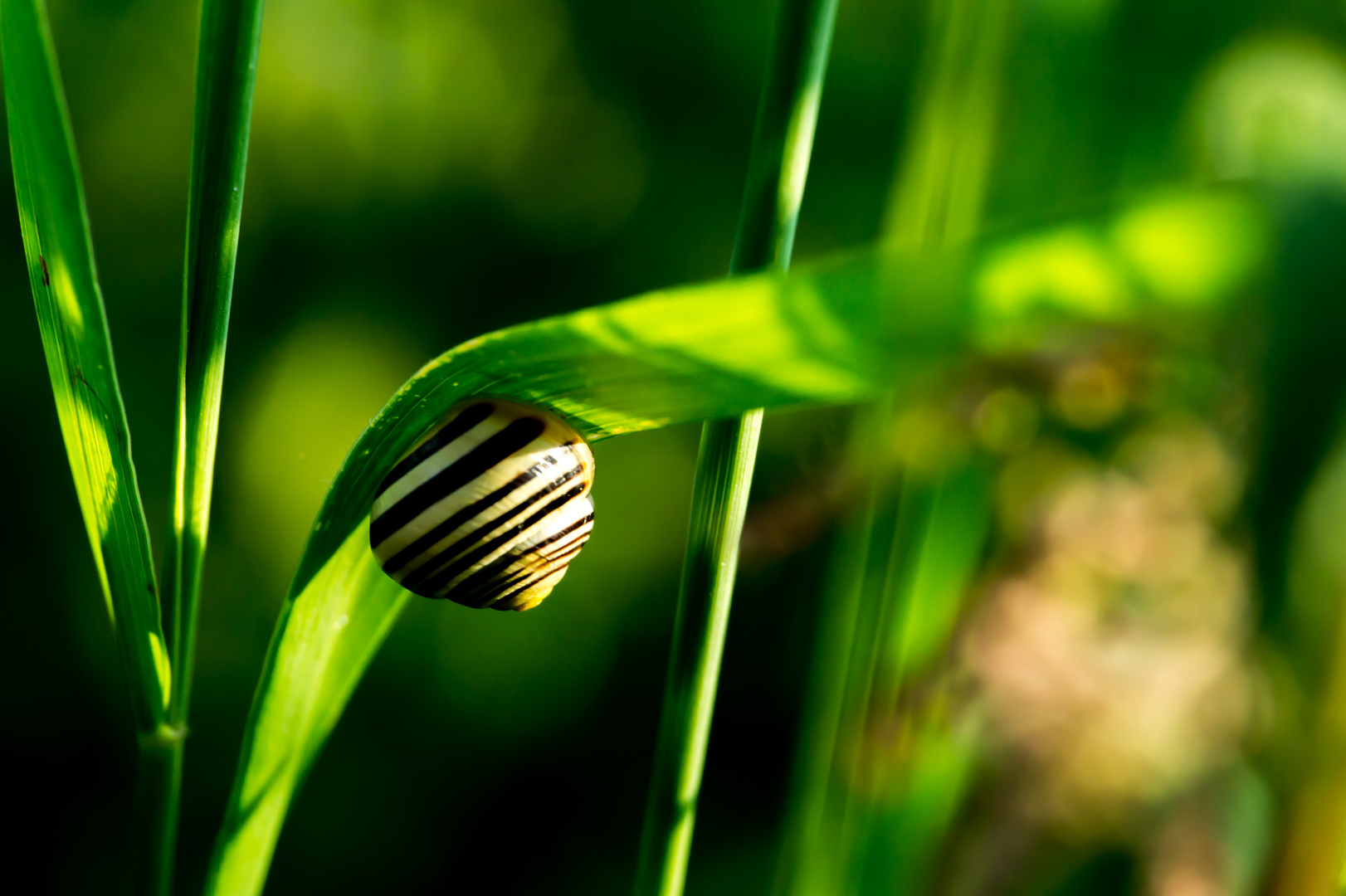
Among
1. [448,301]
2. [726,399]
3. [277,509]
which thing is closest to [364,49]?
[448,301]

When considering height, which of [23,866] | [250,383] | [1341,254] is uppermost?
[1341,254]

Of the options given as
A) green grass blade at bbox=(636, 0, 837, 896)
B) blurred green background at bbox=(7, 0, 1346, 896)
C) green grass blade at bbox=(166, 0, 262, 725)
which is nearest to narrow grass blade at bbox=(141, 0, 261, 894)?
green grass blade at bbox=(166, 0, 262, 725)

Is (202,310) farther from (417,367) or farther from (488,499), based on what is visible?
(417,367)

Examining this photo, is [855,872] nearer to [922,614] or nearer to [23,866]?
[922,614]

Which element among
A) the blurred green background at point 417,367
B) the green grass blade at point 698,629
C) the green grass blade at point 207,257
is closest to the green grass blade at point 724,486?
the green grass blade at point 698,629

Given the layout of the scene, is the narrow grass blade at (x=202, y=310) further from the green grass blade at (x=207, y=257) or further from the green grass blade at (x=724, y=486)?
the green grass blade at (x=724, y=486)

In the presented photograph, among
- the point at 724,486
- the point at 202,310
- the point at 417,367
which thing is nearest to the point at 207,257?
the point at 202,310
